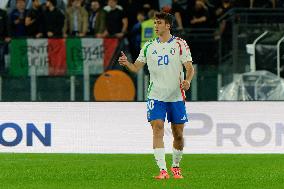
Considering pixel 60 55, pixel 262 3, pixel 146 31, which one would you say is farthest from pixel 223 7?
pixel 60 55

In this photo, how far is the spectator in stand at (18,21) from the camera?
67.2 ft

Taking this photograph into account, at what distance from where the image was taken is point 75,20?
20.7 meters

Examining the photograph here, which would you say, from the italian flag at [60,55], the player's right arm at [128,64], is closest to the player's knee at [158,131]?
the player's right arm at [128,64]

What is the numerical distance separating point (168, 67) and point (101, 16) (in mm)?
9201

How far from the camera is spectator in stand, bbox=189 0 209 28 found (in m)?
20.2

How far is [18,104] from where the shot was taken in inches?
691

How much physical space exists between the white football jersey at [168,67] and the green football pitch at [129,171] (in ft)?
3.38

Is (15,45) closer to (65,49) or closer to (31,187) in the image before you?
(65,49)

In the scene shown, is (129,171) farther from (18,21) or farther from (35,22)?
(18,21)

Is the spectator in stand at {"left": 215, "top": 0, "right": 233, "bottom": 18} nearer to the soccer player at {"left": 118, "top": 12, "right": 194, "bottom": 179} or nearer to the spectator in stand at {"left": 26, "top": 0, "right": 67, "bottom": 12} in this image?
the spectator in stand at {"left": 26, "top": 0, "right": 67, "bottom": 12}

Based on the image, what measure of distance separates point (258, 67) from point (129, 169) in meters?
6.42

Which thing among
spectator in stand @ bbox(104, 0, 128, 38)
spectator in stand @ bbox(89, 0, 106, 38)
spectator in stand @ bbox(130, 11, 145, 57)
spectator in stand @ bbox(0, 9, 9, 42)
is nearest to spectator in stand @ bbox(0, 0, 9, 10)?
spectator in stand @ bbox(0, 9, 9, 42)

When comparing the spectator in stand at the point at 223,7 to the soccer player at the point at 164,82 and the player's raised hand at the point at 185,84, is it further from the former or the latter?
the player's raised hand at the point at 185,84

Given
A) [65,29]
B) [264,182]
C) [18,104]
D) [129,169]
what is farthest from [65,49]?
[264,182]
